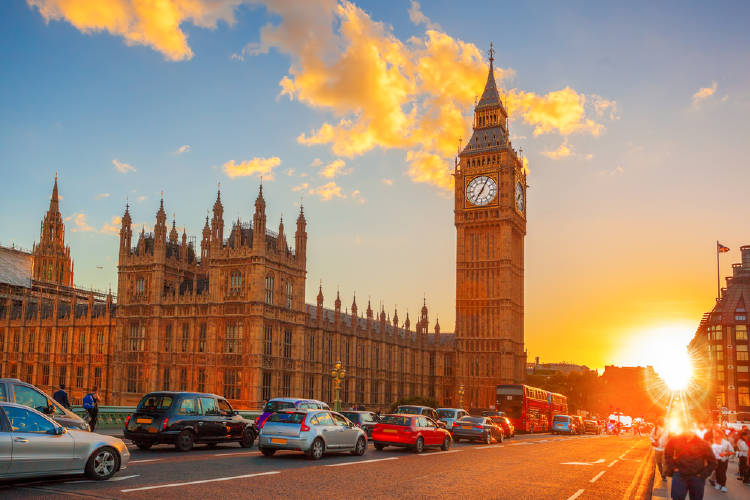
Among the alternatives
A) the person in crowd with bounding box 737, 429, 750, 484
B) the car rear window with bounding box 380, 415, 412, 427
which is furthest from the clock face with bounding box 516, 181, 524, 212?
the person in crowd with bounding box 737, 429, 750, 484

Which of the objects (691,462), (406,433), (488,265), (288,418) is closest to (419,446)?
(406,433)

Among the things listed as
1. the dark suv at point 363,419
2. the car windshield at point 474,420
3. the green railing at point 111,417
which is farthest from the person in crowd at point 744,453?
the green railing at point 111,417

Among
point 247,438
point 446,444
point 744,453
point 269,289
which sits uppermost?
point 269,289

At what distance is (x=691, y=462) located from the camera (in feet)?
41.0

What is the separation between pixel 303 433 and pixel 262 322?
109 feet

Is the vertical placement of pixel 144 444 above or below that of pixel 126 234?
below

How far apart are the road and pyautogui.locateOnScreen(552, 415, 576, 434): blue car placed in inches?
1400

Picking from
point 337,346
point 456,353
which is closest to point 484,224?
point 456,353

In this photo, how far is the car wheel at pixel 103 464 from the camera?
15.1 meters

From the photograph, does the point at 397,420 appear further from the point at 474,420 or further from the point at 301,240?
the point at 301,240

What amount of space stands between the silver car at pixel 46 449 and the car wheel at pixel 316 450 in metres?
7.78

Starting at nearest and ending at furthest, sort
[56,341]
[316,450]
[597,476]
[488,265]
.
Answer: [597,476] → [316,450] → [56,341] → [488,265]

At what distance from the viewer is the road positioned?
568 inches

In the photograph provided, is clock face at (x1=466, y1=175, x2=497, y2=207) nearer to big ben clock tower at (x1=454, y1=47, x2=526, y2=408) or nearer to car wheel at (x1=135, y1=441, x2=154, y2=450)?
big ben clock tower at (x1=454, y1=47, x2=526, y2=408)
